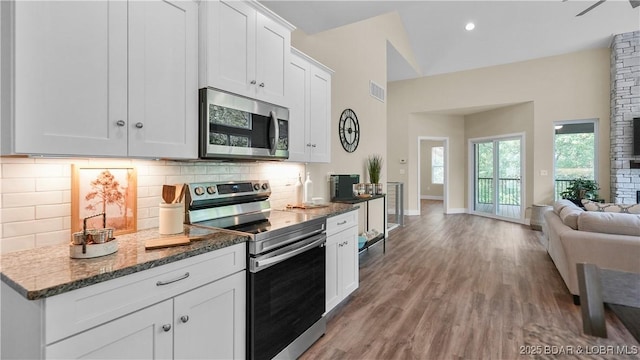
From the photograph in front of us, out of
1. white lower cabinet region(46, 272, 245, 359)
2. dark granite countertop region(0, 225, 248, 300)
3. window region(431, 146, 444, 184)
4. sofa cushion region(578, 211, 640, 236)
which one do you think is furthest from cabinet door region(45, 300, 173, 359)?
window region(431, 146, 444, 184)

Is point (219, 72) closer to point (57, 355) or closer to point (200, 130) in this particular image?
point (200, 130)

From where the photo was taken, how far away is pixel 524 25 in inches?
237

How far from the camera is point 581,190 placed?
609 centimetres

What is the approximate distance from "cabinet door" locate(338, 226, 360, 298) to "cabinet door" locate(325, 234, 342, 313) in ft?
0.26

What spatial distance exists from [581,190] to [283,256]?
271 inches

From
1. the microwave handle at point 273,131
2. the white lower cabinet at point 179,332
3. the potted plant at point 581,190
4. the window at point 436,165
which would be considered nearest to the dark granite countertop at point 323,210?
the microwave handle at point 273,131

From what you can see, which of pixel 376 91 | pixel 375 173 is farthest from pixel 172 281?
pixel 376 91

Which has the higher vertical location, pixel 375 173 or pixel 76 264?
pixel 375 173

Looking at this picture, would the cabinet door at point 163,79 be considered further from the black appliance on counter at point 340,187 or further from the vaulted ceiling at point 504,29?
the vaulted ceiling at point 504,29

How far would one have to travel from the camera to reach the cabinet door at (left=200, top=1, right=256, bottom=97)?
182 centimetres

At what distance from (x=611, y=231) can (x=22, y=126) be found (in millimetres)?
4166

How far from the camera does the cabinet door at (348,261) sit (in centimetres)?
272

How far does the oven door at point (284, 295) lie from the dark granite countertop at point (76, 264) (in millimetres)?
304

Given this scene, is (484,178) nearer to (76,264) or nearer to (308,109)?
(308,109)
